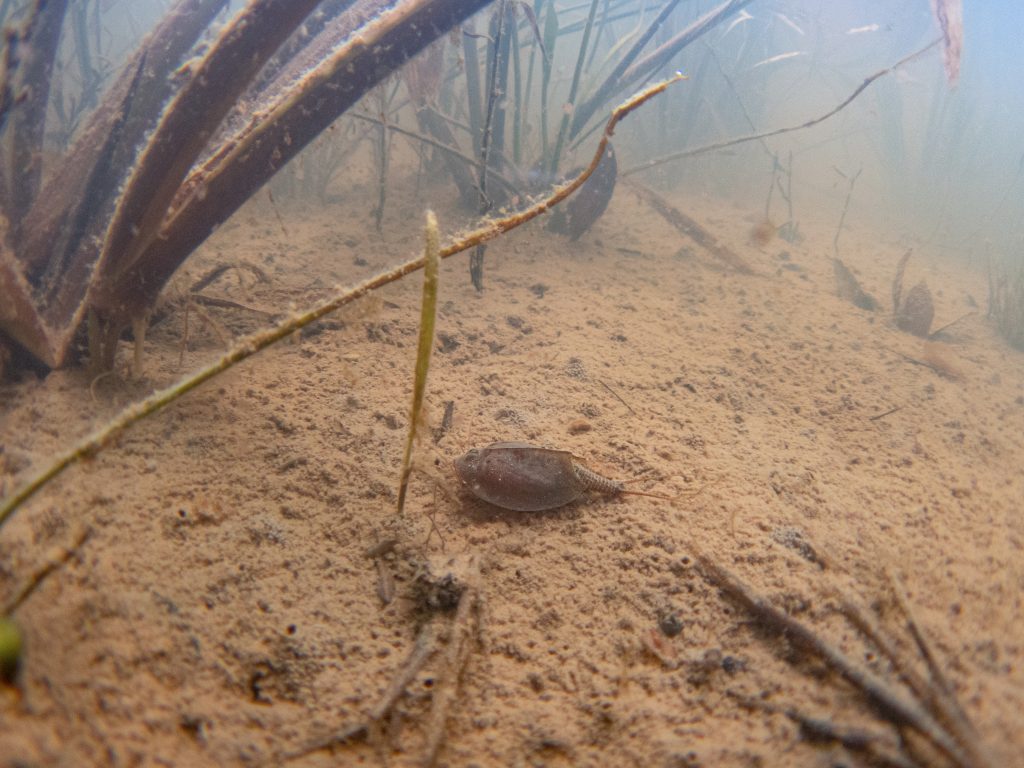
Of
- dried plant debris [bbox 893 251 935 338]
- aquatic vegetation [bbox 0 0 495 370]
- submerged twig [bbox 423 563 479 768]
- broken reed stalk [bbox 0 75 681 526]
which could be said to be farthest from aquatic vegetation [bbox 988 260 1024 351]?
submerged twig [bbox 423 563 479 768]

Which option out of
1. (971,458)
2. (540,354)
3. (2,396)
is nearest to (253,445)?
(2,396)

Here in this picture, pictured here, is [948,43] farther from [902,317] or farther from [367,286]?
[367,286]

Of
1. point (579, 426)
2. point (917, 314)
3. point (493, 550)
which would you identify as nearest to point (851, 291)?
point (917, 314)

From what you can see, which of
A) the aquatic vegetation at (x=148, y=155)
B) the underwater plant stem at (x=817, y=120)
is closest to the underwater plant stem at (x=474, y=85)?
the underwater plant stem at (x=817, y=120)

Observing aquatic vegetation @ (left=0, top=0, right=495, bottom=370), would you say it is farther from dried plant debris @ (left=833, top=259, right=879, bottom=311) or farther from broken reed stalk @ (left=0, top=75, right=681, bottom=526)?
dried plant debris @ (left=833, top=259, right=879, bottom=311)

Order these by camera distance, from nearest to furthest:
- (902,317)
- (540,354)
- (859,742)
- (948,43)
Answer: (859,742) → (540,354) → (948,43) → (902,317)

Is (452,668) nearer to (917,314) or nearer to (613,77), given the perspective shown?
(917,314)
